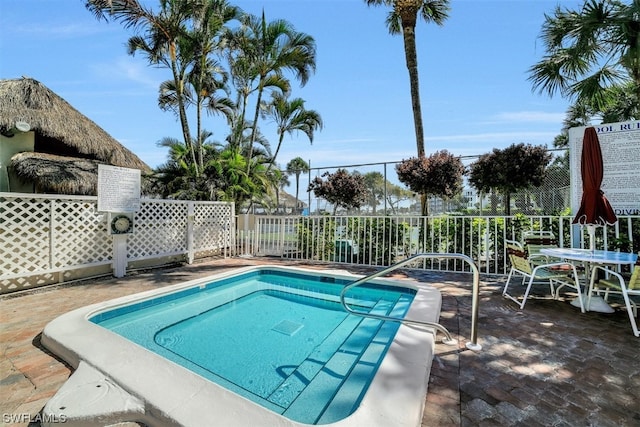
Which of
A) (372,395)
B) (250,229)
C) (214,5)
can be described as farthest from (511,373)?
(214,5)

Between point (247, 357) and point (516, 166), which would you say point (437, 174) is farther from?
point (247, 357)

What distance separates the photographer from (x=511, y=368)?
244 centimetres

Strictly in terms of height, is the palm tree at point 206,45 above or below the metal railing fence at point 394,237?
above

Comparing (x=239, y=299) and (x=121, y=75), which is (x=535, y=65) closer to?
(x=239, y=299)

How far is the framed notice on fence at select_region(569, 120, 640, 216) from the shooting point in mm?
4785

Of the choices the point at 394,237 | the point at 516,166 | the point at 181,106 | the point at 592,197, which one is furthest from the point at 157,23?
the point at 592,197

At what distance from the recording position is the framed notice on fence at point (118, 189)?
18.6 feet

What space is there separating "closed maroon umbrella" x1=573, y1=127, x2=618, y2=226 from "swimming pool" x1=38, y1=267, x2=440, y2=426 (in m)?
2.46

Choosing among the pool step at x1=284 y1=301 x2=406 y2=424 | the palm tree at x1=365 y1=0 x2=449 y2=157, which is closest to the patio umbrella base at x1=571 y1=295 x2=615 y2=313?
the pool step at x1=284 y1=301 x2=406 y2=424

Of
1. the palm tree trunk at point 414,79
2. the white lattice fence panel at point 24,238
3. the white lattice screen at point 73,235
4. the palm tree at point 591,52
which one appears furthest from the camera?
the palm tree trunk at point 414,79

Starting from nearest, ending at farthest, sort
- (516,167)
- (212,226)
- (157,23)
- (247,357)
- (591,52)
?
1. (247,357)
2. (591,52)
3. (516,167)
4. (157,23)
5. (212,226)

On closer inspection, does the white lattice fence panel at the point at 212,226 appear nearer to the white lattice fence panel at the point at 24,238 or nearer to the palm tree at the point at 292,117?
the white lattice fence panel at the point at 24,238

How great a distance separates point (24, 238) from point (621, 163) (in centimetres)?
994

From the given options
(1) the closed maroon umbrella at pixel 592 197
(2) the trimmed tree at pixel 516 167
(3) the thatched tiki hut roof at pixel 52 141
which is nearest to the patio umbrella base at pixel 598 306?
(1) the closed maroon umbrella at pixel 592 197
